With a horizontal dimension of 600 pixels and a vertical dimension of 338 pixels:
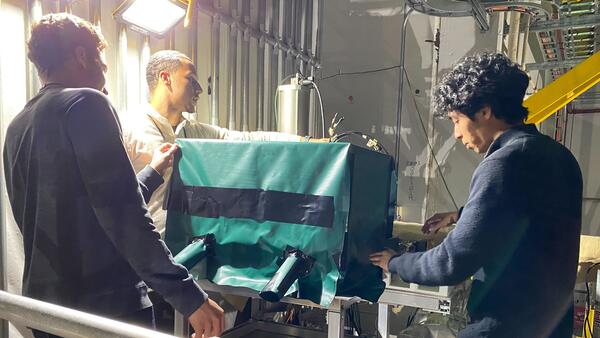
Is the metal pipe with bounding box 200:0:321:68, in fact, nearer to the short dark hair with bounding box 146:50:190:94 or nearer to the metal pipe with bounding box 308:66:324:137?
the metal pipe with bounding box 308:66:324:137

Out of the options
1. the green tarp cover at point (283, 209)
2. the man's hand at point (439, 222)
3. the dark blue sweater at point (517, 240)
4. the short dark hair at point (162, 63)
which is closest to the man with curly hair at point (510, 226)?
the dark blue sweater at point (517, 240)

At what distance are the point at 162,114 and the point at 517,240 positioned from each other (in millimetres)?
1430

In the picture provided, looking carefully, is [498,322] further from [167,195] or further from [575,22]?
[575,22]

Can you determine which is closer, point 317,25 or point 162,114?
point 162,114

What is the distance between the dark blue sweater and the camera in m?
0.98

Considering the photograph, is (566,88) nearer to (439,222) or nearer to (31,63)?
(439,222)

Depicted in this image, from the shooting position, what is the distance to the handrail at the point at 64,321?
2.15 ft

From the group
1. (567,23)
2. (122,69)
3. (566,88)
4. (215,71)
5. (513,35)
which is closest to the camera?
(122,69)

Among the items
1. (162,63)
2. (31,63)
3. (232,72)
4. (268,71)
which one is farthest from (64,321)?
(268,71)

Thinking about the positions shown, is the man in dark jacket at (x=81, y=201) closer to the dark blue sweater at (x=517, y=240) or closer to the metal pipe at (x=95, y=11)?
the dark blue sweater at (x=517, y=240)

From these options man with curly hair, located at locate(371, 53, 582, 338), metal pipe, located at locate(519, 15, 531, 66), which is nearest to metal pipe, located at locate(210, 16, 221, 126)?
man with curly hair, located at locate(371, 53, 582, 338)

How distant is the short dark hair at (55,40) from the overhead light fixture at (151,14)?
0.78 m

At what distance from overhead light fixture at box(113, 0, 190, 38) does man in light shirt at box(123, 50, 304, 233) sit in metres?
0.14

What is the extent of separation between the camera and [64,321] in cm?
71
